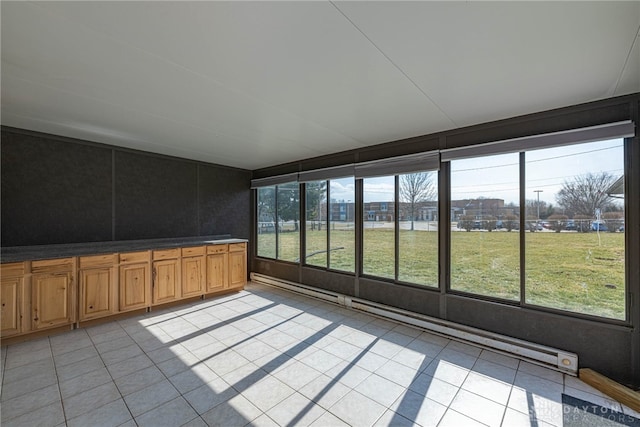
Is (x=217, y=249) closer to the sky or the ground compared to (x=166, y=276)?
closer to the sky

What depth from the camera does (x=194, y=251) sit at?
446 centimetres

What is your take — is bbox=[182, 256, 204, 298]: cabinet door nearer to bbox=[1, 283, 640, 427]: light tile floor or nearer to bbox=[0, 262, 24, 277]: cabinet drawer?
bbox=[1, 283, 640, 427]: light tile floor

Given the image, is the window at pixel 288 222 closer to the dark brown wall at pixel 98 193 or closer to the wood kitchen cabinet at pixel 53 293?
the dark brown wall at pixel 98 193

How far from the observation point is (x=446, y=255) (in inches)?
133

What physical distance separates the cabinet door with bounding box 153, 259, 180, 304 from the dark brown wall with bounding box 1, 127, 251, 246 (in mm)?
719

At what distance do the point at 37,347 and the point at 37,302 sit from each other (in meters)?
0.50

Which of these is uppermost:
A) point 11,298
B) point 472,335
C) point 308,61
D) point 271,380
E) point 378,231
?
point 308,61

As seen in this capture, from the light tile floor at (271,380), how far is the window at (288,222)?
6.56ft

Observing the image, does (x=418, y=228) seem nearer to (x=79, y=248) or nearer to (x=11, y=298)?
(x=79, y=248)

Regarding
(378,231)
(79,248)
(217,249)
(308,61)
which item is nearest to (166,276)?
(217,249)

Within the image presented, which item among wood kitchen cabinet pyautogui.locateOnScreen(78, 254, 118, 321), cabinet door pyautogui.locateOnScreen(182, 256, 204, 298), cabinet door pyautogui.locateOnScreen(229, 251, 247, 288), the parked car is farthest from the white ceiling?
cabinet door pyautogui.locateOnScreen(229, 251, 247, 288)

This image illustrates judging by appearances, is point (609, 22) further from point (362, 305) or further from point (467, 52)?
point (362, 305)

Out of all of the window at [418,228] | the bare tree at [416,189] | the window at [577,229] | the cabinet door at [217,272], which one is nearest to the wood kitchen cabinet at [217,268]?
the cabinet door at [217,272]

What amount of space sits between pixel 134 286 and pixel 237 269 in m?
1.62
